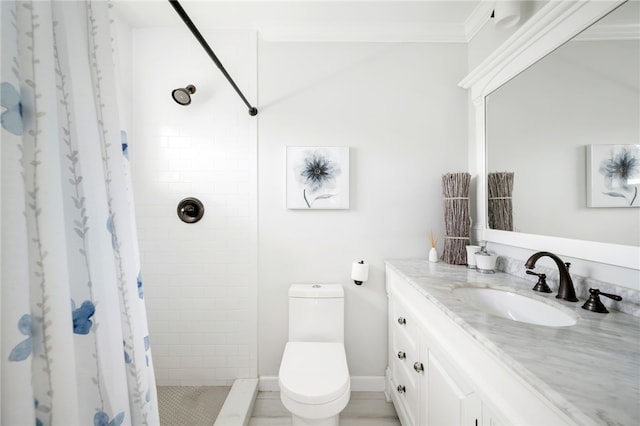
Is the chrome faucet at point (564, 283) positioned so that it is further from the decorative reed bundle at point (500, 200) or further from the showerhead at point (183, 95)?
the showerhead at point (183, 95)

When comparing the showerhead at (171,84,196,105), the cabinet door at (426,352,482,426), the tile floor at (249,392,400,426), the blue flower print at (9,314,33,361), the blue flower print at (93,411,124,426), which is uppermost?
the showerhead at (171,84,196,105)

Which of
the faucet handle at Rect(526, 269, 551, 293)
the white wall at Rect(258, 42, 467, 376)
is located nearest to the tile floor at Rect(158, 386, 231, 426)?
the white wall at Rect(258, 42, 467, 376)

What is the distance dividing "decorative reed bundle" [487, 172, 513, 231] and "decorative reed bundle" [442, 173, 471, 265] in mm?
131

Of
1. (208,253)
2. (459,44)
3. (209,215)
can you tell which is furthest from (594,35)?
(208,253)

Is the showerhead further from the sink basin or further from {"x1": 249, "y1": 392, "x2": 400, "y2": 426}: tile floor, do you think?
{"x1": 249, "y1": 392, "x2": 400, "y2": 426}: tile floor

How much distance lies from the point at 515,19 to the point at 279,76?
56.5 inches

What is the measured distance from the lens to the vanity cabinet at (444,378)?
2.20ft

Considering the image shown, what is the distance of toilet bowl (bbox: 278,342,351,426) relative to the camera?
3.92 feet

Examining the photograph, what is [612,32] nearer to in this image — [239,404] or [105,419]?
[105,419]

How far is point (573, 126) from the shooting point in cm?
114

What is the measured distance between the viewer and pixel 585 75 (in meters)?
1.10

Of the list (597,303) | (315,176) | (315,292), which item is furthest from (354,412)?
(315,176)

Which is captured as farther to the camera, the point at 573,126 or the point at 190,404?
the point at 190,404

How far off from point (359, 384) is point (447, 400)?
1029 millimetres
